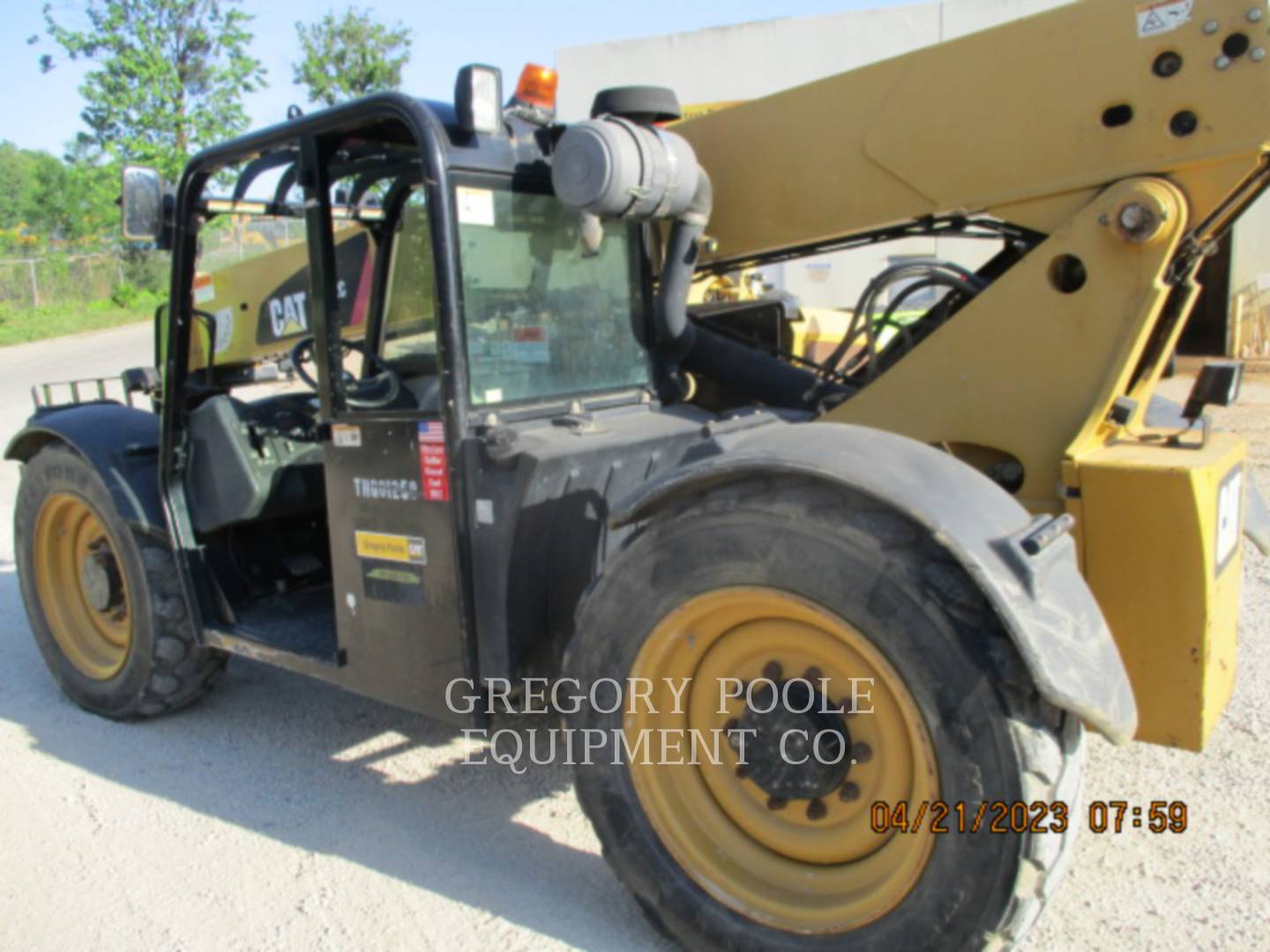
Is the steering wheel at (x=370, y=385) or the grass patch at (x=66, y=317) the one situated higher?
the grass patch at (x=66, y=317)

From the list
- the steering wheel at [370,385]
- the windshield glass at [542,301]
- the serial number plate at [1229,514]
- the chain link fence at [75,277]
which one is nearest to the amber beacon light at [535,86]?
the windshield glass at [542,301]

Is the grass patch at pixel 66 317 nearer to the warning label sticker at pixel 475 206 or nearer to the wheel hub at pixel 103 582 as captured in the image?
the wheel hub at pixel 103 582

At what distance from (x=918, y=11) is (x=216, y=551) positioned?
48.3ft

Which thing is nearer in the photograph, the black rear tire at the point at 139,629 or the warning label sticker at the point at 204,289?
the black rear tire at the point at 139,629

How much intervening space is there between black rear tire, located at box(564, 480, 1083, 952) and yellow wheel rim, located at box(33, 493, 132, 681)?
9.43ft

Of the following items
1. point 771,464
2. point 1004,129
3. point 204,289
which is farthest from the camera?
point 204,289

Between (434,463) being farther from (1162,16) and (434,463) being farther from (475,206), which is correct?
(1162,16)

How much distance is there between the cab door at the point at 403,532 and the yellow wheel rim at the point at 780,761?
729mm

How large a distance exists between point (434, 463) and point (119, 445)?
76.2 inches

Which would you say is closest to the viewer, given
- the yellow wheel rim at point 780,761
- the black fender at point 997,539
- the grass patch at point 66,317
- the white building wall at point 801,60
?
the black fender at point 997,539

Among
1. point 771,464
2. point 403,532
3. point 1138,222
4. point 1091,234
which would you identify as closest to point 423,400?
point 403,532

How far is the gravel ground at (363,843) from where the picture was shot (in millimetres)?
2834

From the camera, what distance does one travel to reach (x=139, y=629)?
13.8 ft

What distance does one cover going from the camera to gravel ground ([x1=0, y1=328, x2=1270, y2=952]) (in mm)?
2834
